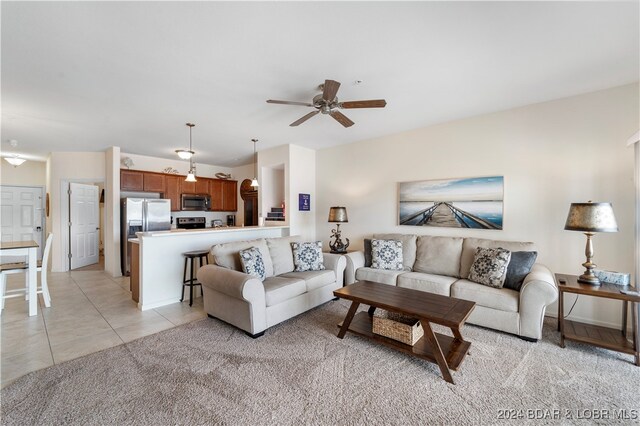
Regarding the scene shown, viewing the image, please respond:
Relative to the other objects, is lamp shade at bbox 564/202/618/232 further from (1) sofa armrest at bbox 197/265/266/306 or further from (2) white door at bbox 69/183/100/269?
(2) white door at bbox 69/183/100/269

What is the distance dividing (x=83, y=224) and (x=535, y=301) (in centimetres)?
819

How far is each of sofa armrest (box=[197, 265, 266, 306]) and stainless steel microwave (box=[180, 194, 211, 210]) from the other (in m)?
3.97

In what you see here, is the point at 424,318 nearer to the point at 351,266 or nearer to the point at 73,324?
the point at 351,266

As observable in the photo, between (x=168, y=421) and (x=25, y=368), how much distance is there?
5.09 feet

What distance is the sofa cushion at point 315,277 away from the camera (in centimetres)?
323

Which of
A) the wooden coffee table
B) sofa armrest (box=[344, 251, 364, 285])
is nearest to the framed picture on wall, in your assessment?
sofa armrest (box=[344, 251, 364, 285])

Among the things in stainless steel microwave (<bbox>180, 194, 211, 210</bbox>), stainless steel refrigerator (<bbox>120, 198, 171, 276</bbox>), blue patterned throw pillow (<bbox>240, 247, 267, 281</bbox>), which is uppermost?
stainless steel microwave (<bbox>180, 194, 211, 210</bbox>)

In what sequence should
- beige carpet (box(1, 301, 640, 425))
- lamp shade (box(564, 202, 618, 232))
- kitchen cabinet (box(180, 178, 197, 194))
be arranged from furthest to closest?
kitchen cabinet (box(180, 178, 197, 194)) → lamp shade (box(564, 202, 618, 232)) → beige carpet (box(1, 301, 640, 425))

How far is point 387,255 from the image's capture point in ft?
12.4

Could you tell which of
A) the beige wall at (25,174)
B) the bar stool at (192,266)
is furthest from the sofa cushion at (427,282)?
the beige wall at (25,174)

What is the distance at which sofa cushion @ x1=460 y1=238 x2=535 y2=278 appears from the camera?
3.11 meters

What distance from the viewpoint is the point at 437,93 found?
291 cm

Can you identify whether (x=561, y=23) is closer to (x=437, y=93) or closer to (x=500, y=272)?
(x=437, y=93)

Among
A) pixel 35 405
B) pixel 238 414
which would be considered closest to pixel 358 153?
pixel 238 414
